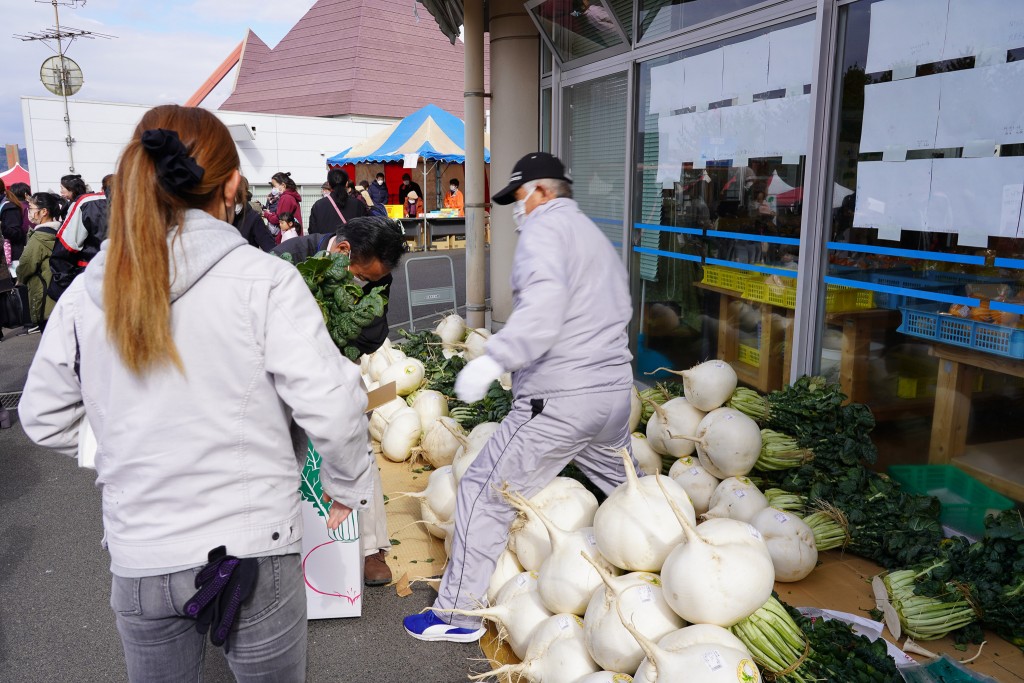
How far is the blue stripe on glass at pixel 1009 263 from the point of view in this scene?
139 inches

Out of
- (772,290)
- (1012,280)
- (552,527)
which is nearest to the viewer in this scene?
(552,527)

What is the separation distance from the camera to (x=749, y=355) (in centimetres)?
541

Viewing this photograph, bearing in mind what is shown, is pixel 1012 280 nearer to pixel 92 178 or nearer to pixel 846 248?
pixel 846 248

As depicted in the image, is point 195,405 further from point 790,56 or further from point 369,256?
point 790,56

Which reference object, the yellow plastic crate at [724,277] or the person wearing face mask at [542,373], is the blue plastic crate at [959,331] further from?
the person wearing face mask at [542,373]

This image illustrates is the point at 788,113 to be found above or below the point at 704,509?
above

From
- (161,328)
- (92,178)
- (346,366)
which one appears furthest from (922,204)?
(92,178)

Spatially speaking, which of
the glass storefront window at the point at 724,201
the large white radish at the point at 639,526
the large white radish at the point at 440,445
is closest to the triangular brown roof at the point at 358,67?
the glass storefront window at the point at 724,201

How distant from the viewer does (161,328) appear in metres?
1.63

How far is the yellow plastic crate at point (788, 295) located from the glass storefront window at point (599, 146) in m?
1.79

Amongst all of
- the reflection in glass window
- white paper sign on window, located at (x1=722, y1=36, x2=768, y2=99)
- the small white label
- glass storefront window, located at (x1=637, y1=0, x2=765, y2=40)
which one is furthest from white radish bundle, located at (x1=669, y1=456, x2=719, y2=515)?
the reflection in glass window

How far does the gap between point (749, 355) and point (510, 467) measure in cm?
273

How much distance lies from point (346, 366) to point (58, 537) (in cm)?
372

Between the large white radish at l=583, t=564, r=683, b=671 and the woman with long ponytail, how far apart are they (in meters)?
1.16
